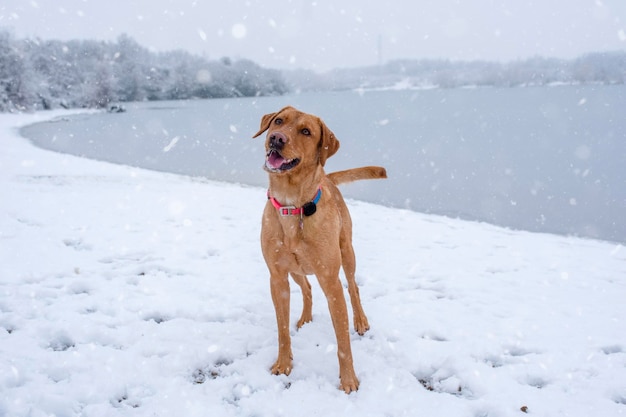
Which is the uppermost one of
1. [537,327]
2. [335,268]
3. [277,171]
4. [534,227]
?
[277,171]

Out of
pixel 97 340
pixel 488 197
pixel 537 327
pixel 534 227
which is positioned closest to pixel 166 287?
pixel 97 340

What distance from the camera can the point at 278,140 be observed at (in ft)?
10.3

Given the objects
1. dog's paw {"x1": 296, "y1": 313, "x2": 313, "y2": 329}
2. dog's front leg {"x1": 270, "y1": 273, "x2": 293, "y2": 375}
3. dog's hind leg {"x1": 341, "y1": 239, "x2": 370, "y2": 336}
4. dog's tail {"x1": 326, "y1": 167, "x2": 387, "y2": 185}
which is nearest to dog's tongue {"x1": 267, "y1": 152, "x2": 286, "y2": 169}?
dog's front leg {"x1": 270, "y1": 273, "x2": 293, "y2": 375}

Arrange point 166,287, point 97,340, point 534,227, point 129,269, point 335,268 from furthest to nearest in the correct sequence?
point 534,227, point 129,269, point 166,287, point 97,340, point 335,268

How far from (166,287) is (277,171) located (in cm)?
274

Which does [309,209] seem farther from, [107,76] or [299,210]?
[107,76]

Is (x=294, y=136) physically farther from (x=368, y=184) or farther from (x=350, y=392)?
(x=368, y=184)

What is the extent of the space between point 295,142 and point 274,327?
202 centimetres

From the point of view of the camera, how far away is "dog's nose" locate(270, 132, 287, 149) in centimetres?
314

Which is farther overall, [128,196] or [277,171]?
[128,196]

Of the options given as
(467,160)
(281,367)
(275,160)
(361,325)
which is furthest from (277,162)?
(467,160)

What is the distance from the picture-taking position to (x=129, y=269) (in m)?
5.58

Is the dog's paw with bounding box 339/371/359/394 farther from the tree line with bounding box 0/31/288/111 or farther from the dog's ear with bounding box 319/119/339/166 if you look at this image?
the tree line with bounding box 0/31/288/111

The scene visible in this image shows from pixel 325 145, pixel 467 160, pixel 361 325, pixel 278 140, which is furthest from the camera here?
pixel 467 160
